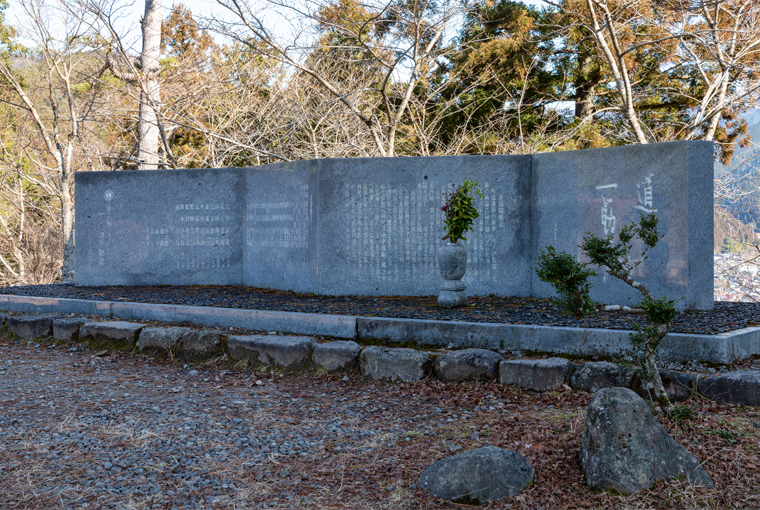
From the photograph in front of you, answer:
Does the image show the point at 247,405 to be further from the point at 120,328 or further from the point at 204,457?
the point at 120,328

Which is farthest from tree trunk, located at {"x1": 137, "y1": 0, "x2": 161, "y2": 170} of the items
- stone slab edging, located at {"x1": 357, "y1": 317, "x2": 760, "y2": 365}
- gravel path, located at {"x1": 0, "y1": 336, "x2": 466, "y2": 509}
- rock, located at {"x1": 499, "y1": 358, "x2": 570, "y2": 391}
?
rock, located at {"x1": 499, "y1": 358, "x2": 570, "y2": 391}

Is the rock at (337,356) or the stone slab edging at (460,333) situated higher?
the stone slab edging at (460,333)

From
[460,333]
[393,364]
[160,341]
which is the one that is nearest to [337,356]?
[393,364]

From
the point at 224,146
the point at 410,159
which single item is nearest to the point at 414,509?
the point at 410,159

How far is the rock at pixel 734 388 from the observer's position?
10.3 ft

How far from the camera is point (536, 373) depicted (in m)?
3.70

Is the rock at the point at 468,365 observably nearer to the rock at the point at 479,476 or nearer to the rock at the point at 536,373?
the rock at the point at 536,373

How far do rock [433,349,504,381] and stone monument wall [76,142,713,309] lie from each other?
7.47 feet

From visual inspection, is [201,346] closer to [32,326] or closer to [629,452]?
[32,326]

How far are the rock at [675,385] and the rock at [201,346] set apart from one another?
11.2 ft

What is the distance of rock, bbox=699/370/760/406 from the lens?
3127 mm

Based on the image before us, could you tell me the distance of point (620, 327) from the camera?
163 inches

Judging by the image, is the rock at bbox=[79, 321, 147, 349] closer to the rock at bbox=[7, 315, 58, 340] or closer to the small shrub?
the rock at bbox=[7, 315, 58, 340]

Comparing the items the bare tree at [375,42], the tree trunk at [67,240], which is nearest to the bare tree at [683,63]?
the bare tree at [375,42]
